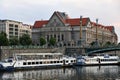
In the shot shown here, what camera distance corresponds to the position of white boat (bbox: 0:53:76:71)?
7156 cm

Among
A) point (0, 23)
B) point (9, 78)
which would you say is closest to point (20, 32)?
point (0, 23)

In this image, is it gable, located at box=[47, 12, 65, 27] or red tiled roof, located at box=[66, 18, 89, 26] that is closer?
red tiled roof, located at box=[66, 18, 89, 26]

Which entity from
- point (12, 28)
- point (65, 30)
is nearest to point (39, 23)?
point (65, 30)

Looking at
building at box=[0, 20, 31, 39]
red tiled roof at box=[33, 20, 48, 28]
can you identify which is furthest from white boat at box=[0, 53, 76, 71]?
building at box=[0, 20, 31, 39]

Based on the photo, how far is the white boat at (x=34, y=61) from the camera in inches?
2817

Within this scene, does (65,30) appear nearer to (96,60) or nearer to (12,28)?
(12,28)

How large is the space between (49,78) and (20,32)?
11303 cm

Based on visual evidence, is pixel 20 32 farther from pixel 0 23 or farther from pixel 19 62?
pixel 19 62

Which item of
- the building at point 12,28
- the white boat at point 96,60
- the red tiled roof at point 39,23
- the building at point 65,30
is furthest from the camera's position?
the building at point 12,28

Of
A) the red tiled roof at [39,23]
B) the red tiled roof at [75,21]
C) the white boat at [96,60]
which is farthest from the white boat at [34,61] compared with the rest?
the red tiled roof at [39,23]

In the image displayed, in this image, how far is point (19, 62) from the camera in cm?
7356

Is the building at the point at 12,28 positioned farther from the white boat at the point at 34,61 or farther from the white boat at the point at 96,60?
the white boat at the point at 34,61

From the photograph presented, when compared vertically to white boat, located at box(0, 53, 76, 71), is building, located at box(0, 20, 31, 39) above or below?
above

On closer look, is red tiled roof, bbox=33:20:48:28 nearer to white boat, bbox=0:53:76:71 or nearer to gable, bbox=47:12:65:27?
gable, bbox=47:12:65:27
